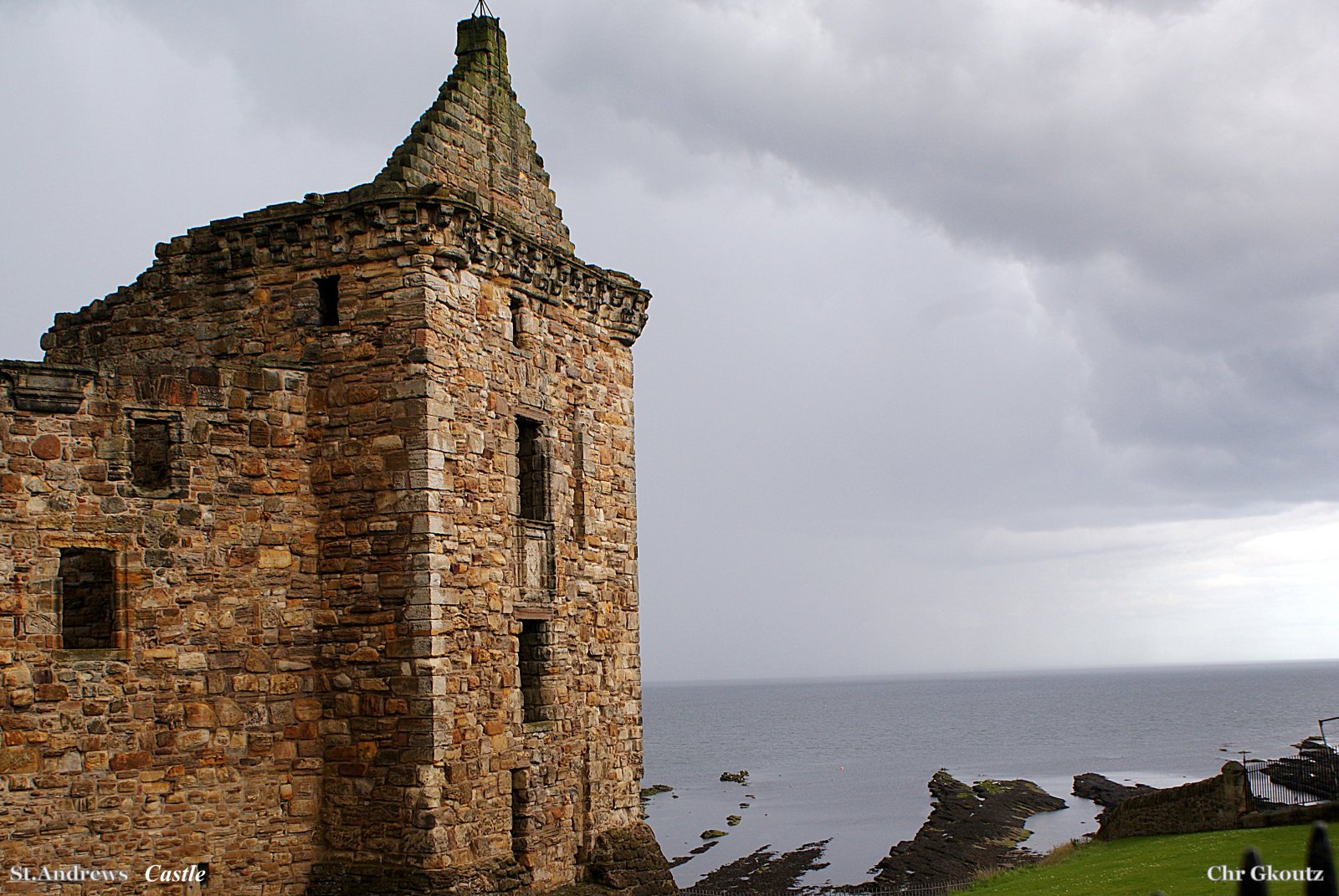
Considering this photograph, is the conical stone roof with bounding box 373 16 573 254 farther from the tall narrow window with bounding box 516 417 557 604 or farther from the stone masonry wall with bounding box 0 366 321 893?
the stone masonry wall with bounding box 0 366 321 893

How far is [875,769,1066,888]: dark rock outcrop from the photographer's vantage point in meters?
38.5

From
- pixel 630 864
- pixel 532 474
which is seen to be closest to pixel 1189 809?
pixel 630 864

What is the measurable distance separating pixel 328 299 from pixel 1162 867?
14.7 m

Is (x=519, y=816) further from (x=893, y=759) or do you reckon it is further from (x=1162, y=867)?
(x=893, y=759)

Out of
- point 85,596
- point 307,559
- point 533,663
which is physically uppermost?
point 307,559

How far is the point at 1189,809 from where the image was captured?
25125 millimetres

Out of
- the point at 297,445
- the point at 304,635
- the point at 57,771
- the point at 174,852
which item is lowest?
the point at 174,852

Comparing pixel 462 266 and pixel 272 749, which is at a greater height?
pixel 462 266

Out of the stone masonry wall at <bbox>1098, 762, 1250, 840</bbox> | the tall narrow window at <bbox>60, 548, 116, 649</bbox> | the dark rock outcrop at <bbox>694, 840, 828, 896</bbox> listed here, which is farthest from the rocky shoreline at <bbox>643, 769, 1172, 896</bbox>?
the tall narrow window at <bbox>60, 548, 116, 649</bbox>

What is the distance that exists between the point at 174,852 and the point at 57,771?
160 cm

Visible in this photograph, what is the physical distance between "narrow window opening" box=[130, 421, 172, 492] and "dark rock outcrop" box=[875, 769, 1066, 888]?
23437 millimetres

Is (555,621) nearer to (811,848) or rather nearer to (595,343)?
(595,343)

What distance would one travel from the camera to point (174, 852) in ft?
46.3

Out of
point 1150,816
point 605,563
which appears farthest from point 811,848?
point 605,563
